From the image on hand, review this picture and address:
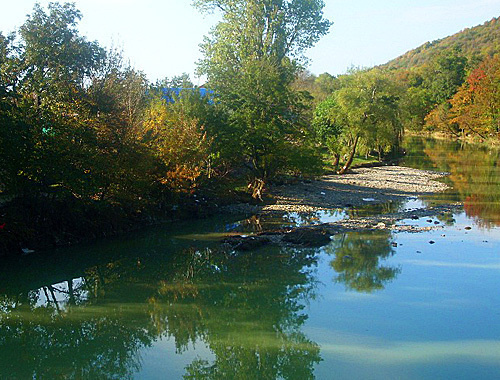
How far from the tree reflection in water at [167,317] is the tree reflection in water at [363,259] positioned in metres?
0.95

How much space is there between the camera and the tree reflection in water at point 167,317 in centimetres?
858

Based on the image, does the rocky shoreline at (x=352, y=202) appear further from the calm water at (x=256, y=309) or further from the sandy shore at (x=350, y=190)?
the calm water at (x=256, y=309)

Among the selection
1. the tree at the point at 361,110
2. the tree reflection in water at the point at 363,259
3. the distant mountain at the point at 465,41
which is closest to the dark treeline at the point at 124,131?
the tree at the point at 361,110

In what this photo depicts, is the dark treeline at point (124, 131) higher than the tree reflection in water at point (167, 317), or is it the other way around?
the dark treeline at point (124, 131)

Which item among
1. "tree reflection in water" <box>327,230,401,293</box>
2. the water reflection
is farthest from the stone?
the water reflection

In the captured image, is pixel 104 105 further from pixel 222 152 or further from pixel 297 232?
pixel 297 232

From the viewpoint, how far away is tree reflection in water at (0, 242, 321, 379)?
8.58 m

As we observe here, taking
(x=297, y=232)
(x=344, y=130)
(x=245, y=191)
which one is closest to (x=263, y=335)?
(x=297, y=232)

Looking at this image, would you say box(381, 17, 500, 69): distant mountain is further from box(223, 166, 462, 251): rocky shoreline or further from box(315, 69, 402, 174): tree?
box(223, 166, 462, 251): rocky shoreline

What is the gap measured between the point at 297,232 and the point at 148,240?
527 cm

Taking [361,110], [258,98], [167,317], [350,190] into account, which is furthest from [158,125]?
[361,110]

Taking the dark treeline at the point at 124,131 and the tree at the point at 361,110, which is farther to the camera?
the tree at the point at 361,110

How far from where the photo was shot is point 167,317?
10805 millimetres

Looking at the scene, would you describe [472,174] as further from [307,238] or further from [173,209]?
[173,209]
